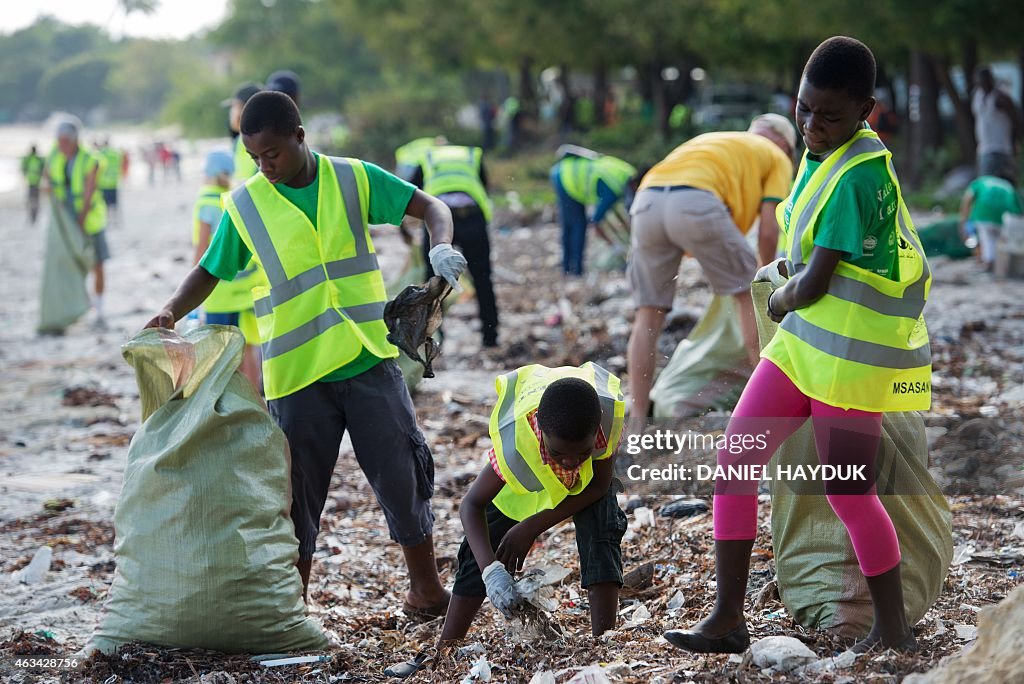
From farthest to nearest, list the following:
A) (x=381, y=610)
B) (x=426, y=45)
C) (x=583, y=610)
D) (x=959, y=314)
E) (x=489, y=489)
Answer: (x=426, y=45)
(x=959, y=314)
(x=381, y=610)
(x=583, y=610)
(x=489, y=489)

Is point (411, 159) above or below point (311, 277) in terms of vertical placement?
above

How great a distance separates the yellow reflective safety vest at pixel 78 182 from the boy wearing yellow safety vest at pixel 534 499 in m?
7.21

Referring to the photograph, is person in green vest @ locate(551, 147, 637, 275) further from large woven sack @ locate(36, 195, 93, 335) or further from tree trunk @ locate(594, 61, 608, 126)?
tree trunk @ locate(594, 61, 608, 126)

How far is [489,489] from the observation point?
3.14 metres

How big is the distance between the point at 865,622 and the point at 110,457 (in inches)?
162

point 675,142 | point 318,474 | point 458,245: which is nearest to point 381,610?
point 318,474

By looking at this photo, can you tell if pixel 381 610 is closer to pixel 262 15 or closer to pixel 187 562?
pixel 187 562

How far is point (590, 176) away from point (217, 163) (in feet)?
13.3

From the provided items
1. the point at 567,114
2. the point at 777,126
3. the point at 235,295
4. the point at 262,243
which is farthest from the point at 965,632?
the point at 567,114

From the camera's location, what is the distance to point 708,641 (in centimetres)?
285

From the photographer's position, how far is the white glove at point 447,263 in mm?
3402

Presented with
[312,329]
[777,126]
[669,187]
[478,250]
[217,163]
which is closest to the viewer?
[312,329]

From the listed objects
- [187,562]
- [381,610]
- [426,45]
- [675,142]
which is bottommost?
[381,610]

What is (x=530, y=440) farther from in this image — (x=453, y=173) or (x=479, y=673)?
(x=453, y=173)
